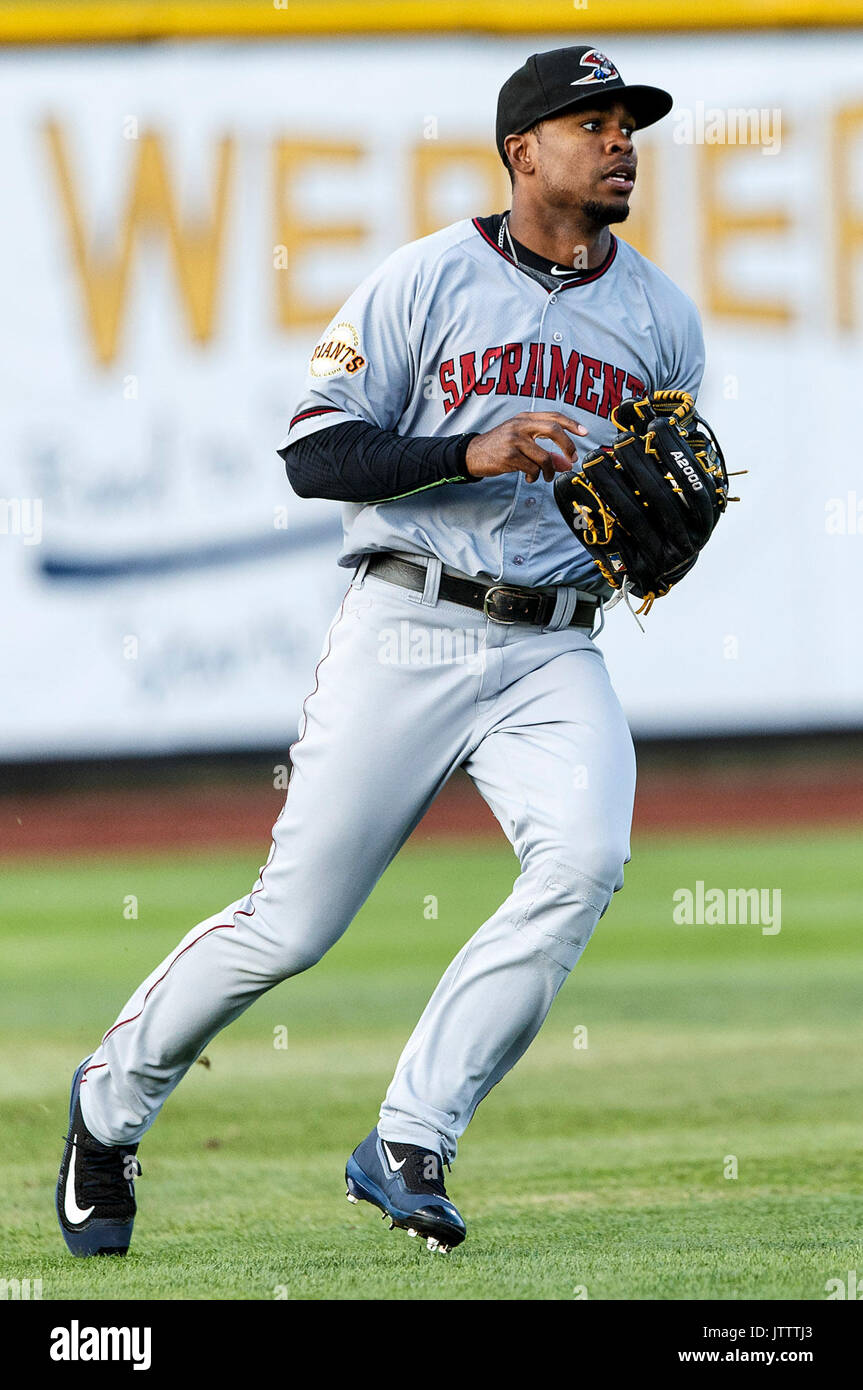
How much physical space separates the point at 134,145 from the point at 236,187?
0.75m

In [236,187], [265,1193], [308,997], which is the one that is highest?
[236,187]

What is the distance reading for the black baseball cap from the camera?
4.05 meters

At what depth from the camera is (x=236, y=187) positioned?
543 inches

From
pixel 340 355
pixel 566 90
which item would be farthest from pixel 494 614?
pixel 566 90

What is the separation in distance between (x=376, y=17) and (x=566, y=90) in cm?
1069

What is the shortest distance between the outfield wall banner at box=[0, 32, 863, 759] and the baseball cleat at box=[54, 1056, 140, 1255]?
373 inches

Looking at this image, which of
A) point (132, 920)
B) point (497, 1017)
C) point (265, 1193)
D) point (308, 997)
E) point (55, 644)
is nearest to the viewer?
point (497, 1017)

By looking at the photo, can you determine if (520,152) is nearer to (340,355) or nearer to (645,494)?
(340,355)

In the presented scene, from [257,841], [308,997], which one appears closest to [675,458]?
[308,997]

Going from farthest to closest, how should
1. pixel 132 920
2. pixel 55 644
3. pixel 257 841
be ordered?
1. pixel 55 644
2. pixel 257 841
3. pixel 132 920

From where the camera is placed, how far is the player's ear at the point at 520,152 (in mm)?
4156

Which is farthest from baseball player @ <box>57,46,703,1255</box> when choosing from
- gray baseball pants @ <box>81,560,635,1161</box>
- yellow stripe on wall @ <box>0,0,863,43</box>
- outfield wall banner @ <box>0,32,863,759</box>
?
yellow stripe on wall @ <box>0,0,863,43</box>

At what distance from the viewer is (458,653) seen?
4.01m

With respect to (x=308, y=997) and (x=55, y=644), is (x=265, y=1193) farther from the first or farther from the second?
(x=55, y=644)
